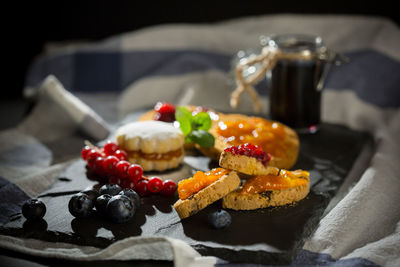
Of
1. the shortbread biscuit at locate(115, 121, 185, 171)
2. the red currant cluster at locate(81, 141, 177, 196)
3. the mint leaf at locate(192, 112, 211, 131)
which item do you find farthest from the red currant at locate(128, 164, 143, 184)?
the mint leaf at locate(192, 112, 211, 131)

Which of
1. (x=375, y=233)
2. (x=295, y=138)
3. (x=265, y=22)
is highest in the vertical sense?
(x=265, y=22)

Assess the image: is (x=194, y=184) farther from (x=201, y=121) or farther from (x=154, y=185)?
(x=201, y=121)

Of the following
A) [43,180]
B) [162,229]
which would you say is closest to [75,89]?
[43,180]

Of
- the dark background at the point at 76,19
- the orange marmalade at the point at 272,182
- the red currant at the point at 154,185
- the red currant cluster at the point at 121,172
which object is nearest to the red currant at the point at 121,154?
the red currant cluster at the point at 121,172

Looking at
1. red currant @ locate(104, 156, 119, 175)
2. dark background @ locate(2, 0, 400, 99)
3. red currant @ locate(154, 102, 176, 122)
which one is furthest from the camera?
dark background @ locate(2, 0, 400, 99)

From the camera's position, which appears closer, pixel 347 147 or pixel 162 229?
pixel 162 229

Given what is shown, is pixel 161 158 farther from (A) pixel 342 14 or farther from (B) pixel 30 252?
(A) pixel 342 14

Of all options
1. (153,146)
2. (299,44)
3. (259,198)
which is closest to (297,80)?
(299,44)

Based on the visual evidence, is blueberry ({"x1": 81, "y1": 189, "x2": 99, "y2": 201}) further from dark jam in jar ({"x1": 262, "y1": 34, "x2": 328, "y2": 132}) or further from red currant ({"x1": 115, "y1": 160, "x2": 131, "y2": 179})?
dark jam in jar ({"x1": 262, "y1": 34, "x2": 328, "y2": 132})
